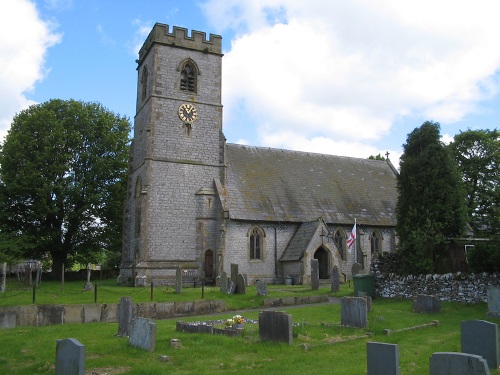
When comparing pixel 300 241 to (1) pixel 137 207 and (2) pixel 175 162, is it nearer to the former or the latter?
(2) pixel 175 162

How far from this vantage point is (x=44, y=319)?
14.7m

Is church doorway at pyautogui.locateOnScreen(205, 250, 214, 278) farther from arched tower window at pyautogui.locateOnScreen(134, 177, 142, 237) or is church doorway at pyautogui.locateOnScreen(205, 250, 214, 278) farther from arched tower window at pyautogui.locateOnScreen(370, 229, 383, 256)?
arched tower window at pyautogui.locateOnScreen(370, 229, 383, 256)

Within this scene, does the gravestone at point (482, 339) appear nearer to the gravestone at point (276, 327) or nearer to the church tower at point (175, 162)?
the gravestone at point (276, 327)

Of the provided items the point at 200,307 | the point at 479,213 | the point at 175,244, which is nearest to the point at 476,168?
the point at 479,213

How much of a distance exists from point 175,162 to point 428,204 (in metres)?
15.1

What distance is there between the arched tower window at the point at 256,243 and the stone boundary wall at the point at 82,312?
38.1 feet

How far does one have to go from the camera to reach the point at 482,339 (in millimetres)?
7973

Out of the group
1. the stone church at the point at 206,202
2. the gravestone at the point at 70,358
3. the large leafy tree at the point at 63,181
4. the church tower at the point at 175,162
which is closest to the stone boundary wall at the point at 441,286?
the stone church at the point at 206,202

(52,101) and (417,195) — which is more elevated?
(52,101)

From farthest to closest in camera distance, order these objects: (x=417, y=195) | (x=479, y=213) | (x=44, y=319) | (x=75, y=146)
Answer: (x=479, y=213)
(x=75, y=146)
(x=417, y=195)
(x=44, y=319)

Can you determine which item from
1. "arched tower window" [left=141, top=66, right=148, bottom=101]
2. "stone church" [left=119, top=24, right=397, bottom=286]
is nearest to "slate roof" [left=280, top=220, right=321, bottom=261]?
"stone church" [left=119, top=24, right=397, bottom=286]

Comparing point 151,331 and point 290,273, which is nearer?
point 151,331

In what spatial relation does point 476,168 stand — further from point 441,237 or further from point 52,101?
point 52,101

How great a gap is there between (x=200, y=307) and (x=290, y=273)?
475 inches
